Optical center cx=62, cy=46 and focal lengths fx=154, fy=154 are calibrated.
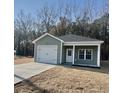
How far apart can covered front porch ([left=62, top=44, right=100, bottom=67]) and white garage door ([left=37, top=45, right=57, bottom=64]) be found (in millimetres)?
519

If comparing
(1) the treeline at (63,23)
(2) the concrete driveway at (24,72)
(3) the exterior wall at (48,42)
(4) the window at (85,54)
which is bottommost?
(2) the concrete driveway at (24,72)

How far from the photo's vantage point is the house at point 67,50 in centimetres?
776

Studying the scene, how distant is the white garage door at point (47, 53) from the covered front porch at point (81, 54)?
0.52m

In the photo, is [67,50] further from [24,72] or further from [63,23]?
[24,72]

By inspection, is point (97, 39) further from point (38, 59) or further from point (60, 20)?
point (38, 59)

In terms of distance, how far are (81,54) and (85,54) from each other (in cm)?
22

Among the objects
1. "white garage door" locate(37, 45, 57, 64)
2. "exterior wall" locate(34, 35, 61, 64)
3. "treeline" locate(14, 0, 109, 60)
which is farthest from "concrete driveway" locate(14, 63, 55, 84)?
"exterior wall" locate(34, 35, 61, 64)

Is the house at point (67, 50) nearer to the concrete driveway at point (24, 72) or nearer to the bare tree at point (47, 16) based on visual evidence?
the bare tree at point (47, 16)

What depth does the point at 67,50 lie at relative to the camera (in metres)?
8.53

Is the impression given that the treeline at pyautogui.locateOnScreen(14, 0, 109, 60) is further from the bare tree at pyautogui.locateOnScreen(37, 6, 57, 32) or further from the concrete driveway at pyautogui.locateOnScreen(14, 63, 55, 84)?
the concrete driveway at pyautogui.locateOnScreen(14, 63, 55, 84)

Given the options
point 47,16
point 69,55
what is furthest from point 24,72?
point 69,55

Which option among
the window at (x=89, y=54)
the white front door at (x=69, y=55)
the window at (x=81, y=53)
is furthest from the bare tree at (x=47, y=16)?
the window at (x=89, y=54)
